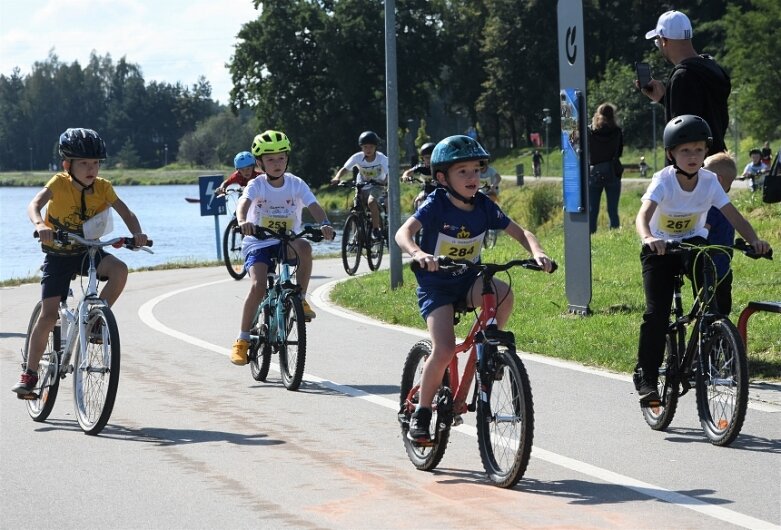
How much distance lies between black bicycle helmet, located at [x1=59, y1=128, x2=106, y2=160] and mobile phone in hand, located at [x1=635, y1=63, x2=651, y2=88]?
3577mm

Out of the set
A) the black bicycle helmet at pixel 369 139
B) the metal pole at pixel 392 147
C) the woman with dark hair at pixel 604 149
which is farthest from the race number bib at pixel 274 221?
the black bicycle helmet at pixel 369 139

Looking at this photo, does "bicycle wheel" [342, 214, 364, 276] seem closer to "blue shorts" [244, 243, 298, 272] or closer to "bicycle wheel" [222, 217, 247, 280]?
"bicycle wheel" [222, 217, 247, 280]

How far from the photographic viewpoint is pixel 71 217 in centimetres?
919

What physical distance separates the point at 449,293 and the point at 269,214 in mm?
4127

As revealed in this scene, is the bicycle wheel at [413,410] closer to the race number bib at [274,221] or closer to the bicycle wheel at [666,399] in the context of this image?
the bicycle wheel at [666,399]

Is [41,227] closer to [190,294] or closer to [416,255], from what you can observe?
[416,255]

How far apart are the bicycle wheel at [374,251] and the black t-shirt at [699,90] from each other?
1190 centimetres

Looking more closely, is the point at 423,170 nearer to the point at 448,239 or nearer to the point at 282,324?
the point at 282,324

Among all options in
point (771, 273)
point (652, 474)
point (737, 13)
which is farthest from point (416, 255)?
point (737, 13)

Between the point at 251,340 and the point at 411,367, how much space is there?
3587 mm

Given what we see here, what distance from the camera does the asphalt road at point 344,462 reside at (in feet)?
21.1

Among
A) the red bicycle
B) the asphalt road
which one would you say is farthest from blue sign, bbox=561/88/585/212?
the red bicycle

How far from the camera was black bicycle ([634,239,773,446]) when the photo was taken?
24.6ft

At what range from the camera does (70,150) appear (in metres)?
9.04
